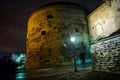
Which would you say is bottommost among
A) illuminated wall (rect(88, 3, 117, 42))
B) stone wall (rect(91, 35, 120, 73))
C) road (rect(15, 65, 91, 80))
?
road (rect(15, 65, 91, 80))

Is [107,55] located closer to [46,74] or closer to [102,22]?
→ [46,74]

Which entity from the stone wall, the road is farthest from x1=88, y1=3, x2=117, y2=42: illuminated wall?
the road

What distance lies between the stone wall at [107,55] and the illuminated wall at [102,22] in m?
8.41

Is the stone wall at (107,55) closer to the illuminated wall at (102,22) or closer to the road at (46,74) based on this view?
the road at (46,74)

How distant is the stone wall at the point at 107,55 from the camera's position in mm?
7697

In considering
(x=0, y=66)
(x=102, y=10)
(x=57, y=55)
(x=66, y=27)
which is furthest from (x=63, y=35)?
(x=0, y=66)

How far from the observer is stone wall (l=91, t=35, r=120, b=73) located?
7697 mm

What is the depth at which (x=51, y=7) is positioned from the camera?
2178 centimetres

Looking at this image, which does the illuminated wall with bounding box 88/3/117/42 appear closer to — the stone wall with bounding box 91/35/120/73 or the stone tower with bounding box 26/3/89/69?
the stone tower with bounding box 26/3/89/69

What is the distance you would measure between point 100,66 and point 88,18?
15.3m

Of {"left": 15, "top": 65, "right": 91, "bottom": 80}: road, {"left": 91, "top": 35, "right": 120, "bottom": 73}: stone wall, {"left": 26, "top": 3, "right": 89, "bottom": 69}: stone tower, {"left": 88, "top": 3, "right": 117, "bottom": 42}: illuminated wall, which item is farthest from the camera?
{"left": 26, "top": 3, "right": 89, "bottom": 69}: stone tower

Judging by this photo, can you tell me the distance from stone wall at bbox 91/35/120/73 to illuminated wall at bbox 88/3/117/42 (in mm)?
8409

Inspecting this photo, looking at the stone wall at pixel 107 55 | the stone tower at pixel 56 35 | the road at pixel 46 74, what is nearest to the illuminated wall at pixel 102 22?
the stone tower at pixel 56 35

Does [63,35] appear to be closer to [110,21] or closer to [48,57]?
[48,57]
